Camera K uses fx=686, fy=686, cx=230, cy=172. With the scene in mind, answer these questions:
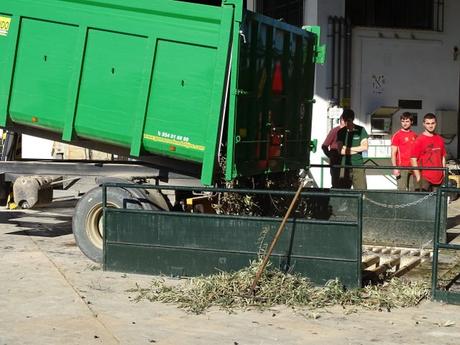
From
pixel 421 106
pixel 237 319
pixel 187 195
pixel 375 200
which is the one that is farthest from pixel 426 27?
pixel 237 319

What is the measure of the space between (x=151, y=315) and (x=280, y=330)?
1.20 meters

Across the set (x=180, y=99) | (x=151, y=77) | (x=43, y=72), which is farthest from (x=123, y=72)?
(x=43, y=72)

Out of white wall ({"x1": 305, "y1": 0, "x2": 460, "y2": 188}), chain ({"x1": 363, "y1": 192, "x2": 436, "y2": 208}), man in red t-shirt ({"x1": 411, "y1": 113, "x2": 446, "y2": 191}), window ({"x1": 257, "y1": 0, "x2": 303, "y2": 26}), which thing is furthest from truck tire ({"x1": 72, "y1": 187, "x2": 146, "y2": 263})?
window ({"x1": 257, "y1": 0, "x2": 303, "y2": 26})

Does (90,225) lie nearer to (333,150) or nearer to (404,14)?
(333,150)

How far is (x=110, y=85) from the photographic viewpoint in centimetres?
776

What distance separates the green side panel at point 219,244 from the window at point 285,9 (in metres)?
9.45

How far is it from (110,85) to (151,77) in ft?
1.75

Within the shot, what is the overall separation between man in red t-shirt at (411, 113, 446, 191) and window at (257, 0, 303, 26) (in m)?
6.25

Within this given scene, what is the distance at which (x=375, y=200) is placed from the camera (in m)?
9.74

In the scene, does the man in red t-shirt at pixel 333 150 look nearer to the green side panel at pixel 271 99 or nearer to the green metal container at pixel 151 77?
the green side panel at pixel 271 99

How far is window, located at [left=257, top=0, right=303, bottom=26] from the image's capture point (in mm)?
16156

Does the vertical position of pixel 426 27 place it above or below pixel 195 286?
above

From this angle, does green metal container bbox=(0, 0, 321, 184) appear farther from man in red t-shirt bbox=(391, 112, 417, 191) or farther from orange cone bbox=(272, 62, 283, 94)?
man in red t-shirt bbox=(391, 112, 417, 191)

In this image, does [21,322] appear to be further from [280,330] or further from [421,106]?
[421,106]
